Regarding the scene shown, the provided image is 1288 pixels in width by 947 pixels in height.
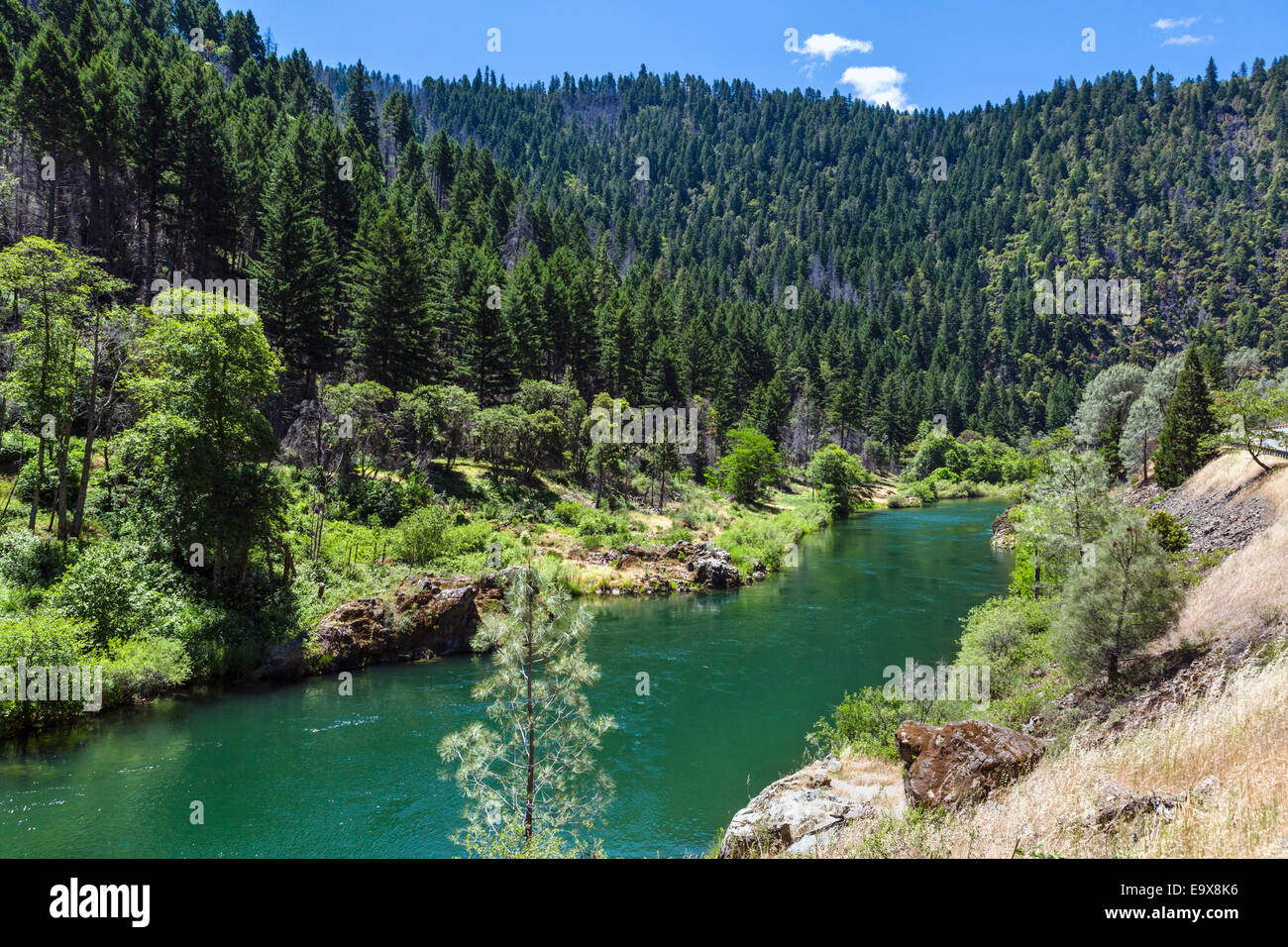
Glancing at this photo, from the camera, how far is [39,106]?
4831cm

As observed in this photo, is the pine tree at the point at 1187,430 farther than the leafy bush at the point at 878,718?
Yes

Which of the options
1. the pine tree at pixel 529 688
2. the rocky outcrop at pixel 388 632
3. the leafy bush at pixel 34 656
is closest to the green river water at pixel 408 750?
the rocky outcrop at pixel 388 632

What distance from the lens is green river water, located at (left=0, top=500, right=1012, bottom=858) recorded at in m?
16.7

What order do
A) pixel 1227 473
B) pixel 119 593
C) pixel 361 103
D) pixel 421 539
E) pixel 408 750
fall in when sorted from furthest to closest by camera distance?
pixel 361 103 → pixel 1227 473 → pixel 421 539 → pixel 119 593 → pixel 408 750

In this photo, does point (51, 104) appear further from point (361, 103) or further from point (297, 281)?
point (361, 103)

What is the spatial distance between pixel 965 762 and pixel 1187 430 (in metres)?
45.3

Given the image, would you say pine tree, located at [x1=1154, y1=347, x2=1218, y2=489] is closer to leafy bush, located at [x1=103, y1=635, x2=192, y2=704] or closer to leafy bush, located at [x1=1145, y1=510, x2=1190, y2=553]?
leafy bush, located at [x1=1145, y1=510, x2=1190, y2=553]

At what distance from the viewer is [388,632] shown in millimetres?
30391

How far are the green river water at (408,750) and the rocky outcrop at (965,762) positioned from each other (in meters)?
5.57

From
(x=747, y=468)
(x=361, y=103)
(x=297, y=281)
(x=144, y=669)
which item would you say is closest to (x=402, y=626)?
(x=144, y=669)

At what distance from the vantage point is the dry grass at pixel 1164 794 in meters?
8.37

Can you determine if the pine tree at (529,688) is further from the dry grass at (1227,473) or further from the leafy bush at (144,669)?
the dry grass at (1227,473)

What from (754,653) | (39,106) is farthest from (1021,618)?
(39,106)

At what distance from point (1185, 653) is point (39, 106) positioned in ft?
241
